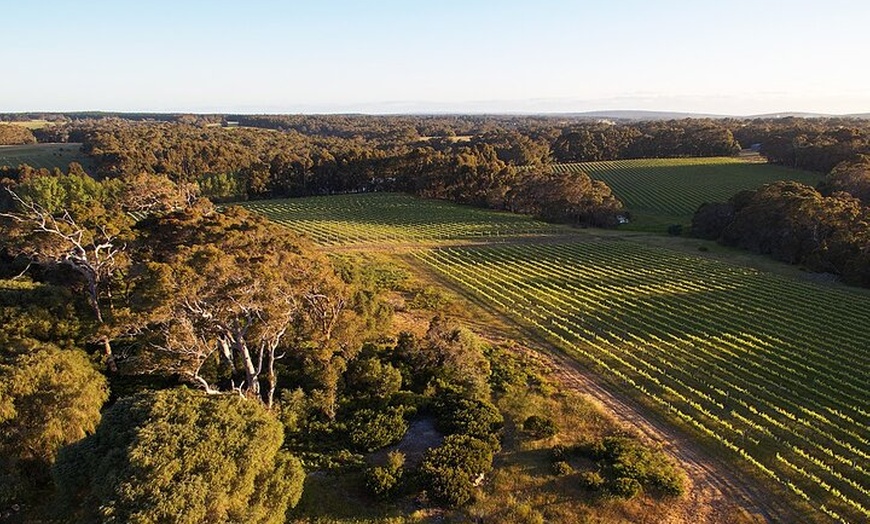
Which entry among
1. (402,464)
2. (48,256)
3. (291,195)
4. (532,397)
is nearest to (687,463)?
(532,397)

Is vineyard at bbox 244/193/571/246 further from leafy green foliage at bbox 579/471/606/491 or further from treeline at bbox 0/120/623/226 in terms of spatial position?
leafy green foliage at bbox 579/471/606/491

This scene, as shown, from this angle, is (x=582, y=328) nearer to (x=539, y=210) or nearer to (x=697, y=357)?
(x=697, y=357)

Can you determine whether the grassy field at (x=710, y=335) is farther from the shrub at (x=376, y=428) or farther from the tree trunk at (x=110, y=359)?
the tree trunk at (x=110, y=359)

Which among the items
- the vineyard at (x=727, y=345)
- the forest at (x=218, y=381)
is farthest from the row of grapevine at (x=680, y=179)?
the forest at (x=218, y=381)

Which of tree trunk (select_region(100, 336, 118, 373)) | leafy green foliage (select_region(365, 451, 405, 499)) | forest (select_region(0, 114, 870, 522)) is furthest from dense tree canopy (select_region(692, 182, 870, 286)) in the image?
tree trunk (select_region(100, 336, 118, 373))

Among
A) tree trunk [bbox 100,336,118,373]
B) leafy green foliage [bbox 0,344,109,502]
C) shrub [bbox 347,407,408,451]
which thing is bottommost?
shrub [bbox 347,407,408,451]

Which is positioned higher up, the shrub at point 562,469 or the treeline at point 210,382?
the treeline at point 210,382

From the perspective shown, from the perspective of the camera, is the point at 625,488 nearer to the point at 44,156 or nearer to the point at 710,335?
the point at 710,335

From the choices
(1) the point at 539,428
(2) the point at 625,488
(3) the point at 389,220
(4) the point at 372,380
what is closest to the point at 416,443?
(4) the point at 372,380
